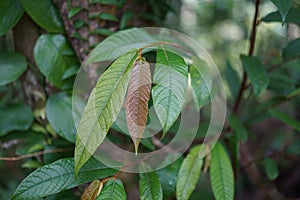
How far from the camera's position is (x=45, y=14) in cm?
80

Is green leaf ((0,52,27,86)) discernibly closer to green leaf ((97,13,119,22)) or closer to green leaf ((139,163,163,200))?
green leaf ((97,13,119,22))

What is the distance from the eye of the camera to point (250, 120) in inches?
42.9

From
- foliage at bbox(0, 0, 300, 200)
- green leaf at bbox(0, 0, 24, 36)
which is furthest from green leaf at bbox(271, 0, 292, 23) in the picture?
green leaf at bbox(0, 0, 24, 36)

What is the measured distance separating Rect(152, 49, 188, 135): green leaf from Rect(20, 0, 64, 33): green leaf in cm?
35

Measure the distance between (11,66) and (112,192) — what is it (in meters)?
0.42

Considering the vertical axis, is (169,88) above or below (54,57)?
above

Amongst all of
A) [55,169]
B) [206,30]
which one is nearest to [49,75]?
[55,169]

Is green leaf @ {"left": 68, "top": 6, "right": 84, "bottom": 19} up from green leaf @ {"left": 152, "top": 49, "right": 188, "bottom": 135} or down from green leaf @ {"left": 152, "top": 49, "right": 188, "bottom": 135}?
down

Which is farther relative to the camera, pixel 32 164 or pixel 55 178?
pixel 32 164

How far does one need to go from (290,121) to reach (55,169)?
0.58m

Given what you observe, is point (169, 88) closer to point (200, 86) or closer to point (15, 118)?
point (200, 86)

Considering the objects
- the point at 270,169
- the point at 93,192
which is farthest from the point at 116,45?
the point at 270,169

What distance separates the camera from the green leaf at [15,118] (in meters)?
0.83

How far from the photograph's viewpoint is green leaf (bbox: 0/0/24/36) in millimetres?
783
